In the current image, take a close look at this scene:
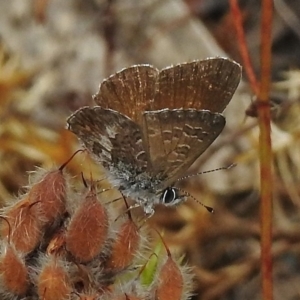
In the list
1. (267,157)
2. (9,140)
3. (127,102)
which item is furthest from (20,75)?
(267,157)

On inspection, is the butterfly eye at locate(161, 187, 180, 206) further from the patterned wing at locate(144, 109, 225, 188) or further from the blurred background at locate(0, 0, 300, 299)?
the blurred background at locate(0, 0, 300, 299)

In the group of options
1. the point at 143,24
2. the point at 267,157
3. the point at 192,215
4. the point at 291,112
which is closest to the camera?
the point at 267,157

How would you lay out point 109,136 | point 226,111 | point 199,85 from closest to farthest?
point 199,85 → point 109,136 → point 226,111

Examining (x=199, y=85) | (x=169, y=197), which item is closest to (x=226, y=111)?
(x=169, y=197)

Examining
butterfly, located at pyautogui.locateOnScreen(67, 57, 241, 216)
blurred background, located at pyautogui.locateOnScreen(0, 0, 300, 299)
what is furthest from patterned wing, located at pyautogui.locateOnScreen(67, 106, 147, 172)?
blurred background, located at pyautogui.locateOnScreen(0, 0, 300, 299)

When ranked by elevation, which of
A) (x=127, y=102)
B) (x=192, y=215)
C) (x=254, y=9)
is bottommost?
(x=192, y=215)

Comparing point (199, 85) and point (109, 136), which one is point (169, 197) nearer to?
point (109, 136)

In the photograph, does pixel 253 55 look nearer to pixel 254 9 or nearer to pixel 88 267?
pixel 254 9

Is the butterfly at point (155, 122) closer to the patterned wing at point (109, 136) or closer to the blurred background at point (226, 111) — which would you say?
the patterned wing at point (109, 136)
